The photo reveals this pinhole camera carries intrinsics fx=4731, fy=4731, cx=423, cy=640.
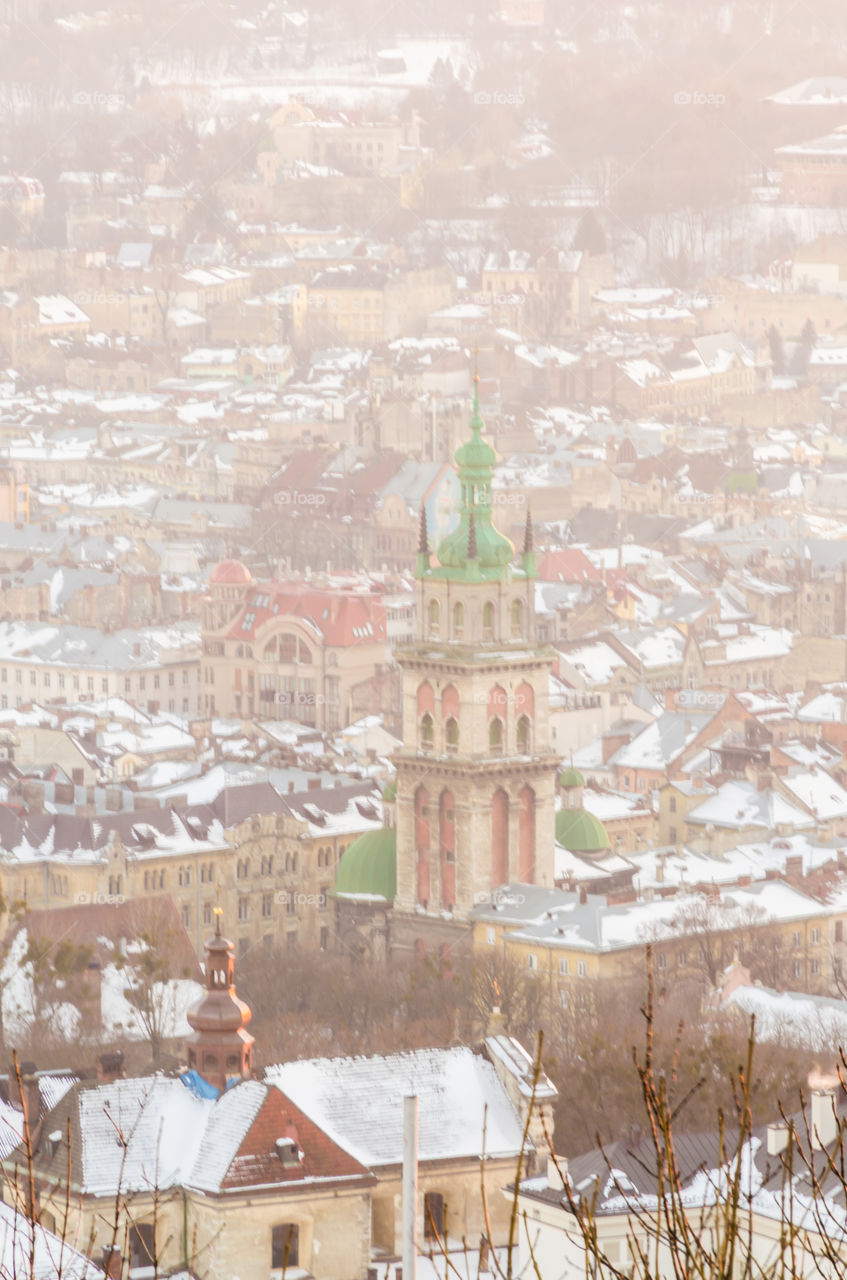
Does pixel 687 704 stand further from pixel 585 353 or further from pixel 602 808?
pixel 585 353

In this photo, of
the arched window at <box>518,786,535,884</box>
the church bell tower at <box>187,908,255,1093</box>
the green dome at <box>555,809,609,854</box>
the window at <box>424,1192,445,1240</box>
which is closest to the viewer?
the window at <box>424,1192,445,1240</box>

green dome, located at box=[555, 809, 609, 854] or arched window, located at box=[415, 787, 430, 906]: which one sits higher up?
arched window, located at box=[415, 787, 430, 906]

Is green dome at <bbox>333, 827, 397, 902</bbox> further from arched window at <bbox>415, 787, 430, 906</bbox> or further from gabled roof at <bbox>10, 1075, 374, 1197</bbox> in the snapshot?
gabled roof at <bbox>10, 1075, 374, 1197</bbox>

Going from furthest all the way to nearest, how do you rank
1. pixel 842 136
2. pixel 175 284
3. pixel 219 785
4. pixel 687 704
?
1. pixel 842 136
2. pixel 175 284
3. pixel 687 704
4. pixel 219 785

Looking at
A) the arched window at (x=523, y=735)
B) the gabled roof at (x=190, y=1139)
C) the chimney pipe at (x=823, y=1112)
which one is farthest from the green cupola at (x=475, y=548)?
the gabled roof at (x=190, y=1139)

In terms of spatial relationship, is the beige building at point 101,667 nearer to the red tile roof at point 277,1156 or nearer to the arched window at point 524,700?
the arched window at point 524,700

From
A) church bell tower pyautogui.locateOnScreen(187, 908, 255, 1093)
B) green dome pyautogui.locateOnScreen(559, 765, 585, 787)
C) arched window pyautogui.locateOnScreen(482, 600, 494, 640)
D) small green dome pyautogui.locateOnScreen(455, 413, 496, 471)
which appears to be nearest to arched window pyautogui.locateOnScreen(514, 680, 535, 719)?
arched window pyautogui.locateOnScreen(482, 600, 494, 640)

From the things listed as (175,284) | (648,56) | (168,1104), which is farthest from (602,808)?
(648,56)

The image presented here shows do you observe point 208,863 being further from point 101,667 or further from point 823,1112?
point 823,1112
